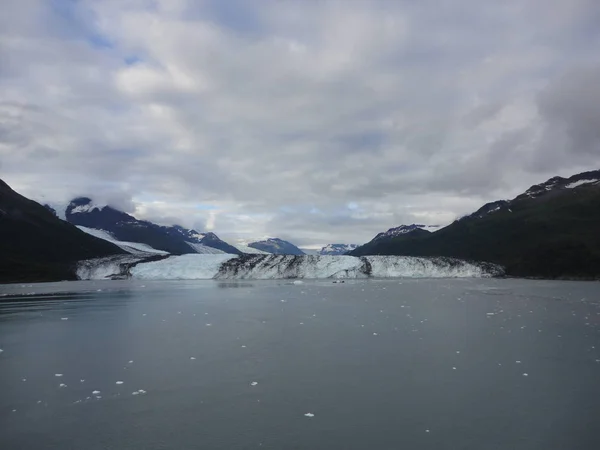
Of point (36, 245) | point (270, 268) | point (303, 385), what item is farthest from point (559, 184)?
point (303, 385)

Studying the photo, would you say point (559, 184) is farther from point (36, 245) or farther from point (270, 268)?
point (36, 245)

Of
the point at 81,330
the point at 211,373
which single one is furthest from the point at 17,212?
the point at 211,373

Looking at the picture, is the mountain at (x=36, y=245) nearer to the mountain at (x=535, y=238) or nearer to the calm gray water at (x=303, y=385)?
the calm gray water at (x=303, y=385)

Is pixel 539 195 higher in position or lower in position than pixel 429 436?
higher

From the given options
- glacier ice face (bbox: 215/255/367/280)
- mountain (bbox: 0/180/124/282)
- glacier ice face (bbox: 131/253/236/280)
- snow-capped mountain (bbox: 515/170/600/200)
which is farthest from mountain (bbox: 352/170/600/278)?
mountain (bbox: 0/180/124/282)

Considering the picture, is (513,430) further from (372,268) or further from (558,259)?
(558,259)
